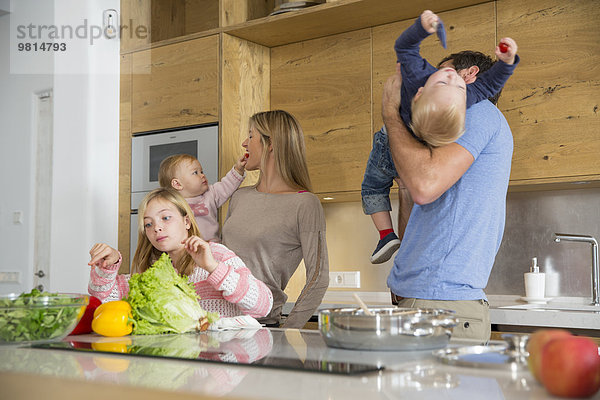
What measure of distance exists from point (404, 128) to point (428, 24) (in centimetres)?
27

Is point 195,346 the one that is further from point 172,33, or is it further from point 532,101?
point 172,33

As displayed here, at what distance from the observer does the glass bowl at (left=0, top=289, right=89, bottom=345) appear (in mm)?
1146

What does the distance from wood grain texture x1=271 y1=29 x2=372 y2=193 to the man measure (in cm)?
155

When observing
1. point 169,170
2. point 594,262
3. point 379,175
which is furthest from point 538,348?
point 169,170

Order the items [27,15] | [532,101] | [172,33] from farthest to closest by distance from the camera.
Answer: [27,15] < [172,33] < [532,101]

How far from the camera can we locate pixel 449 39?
2.91m

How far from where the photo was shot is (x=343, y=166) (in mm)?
3131

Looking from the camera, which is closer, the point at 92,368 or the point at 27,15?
the point at 92,368

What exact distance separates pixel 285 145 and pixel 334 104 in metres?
0.92

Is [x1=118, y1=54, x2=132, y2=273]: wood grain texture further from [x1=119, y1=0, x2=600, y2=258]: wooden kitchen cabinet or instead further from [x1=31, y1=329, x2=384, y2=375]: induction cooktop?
[x1=31, y1=329, x2=384, y2=375]: induction cooktop

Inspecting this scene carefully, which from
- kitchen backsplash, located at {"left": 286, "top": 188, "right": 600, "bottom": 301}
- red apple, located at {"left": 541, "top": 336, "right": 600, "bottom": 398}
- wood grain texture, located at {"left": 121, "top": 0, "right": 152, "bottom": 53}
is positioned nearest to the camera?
red apple, located at {"left": 541, "top": 336, "right": 600, "bottom": 398}

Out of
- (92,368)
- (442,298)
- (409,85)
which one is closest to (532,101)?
(409,85)

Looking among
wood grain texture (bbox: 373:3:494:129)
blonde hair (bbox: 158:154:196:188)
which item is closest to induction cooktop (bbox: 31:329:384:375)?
blonde hair (bbox: 158:154:196:188)

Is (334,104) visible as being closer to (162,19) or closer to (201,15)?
(201,15)
